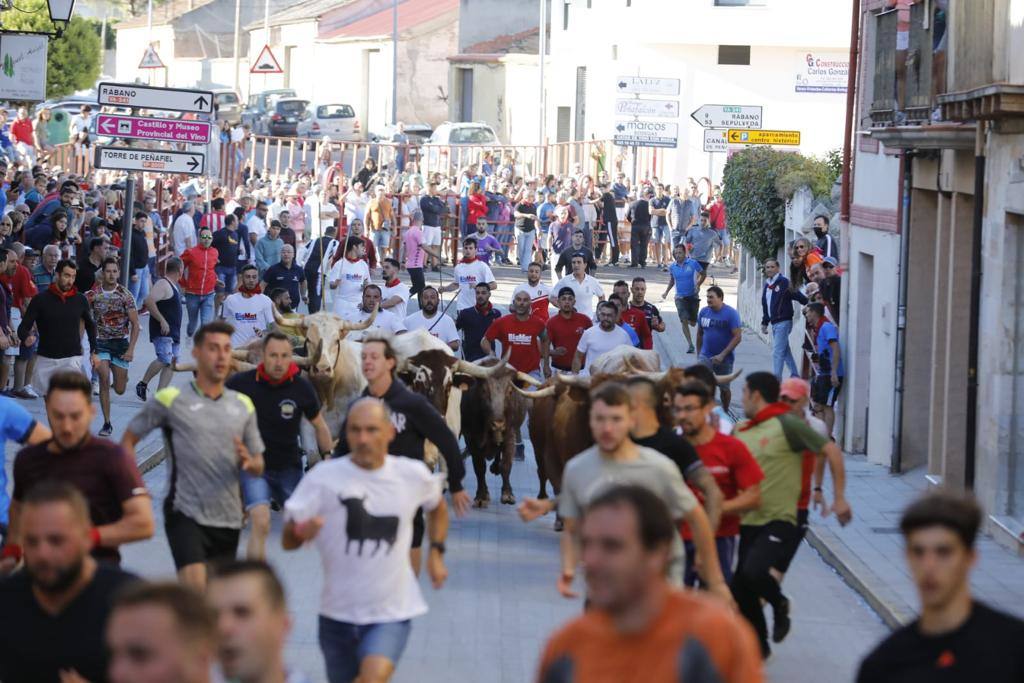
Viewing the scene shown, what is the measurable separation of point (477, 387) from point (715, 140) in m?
15.3

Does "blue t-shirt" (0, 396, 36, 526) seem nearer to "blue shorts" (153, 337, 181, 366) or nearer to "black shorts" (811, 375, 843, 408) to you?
"blue shorts" (153, 337, 181, 366)

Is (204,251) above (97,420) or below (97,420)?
above

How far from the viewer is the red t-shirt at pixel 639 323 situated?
64.8 feet

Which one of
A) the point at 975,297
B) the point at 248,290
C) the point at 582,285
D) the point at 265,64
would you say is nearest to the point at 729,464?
the point at 975,297

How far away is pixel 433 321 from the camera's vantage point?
19.2m

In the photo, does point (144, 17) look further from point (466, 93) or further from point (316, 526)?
point (316, 526)

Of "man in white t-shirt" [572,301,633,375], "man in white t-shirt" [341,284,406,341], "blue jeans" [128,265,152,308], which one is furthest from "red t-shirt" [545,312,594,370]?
"blue jeans" [128,265,152,308]

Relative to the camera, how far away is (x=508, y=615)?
40.6 feet

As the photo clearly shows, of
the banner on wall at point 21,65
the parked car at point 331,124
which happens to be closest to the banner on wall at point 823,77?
the banner on wall at point 21,65

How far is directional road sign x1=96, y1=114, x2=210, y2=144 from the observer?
65.6 ft

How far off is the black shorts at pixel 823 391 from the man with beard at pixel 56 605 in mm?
15784

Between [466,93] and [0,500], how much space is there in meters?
63.7

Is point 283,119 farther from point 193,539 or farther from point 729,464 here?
point 729,464

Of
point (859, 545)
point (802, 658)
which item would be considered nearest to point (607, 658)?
point (802, 658)
